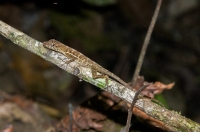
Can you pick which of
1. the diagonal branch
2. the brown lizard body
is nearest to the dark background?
the brown lizard body

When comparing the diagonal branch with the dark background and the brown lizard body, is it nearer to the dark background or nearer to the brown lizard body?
the brown lizard body

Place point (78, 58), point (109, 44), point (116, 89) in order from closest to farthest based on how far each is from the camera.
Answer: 1. point (116, 89)
2. point (78, 58)
3. point (109, 44)

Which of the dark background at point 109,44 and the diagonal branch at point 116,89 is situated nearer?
the diagonal branch at point 116,89

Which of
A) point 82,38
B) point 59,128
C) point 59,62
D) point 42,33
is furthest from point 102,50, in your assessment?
point 59,62

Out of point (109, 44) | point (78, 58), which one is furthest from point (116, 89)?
point (109, 44)

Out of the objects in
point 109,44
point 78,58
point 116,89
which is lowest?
point 116,89

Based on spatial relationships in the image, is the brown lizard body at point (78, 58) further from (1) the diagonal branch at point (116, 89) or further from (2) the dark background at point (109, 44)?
(2) the dark background at point (109, 44)

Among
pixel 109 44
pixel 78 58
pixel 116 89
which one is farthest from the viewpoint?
pixel 109 44

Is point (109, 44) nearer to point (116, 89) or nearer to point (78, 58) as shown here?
point (78, 58)

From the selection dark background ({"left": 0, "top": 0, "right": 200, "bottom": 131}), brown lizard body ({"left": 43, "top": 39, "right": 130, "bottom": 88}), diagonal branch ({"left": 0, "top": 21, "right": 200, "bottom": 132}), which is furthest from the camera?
dark background ({"left": 0, "top": 0, "right": 200, "bottom": 131})

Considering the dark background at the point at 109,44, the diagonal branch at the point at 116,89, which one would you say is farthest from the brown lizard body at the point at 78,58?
the dark background at the point at 109,44

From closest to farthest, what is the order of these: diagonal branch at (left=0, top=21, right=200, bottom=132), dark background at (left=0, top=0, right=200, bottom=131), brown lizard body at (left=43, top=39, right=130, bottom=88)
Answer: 1. diagonal branch at (left=0, top=21, right=200, bottom=132)
2. brown lizard body at (left=43, top=39, right=130, bottom=88)
3. dark background at (left=0, top=0, right=200, bottom=131)

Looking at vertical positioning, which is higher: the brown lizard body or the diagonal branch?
the brown lizard body
